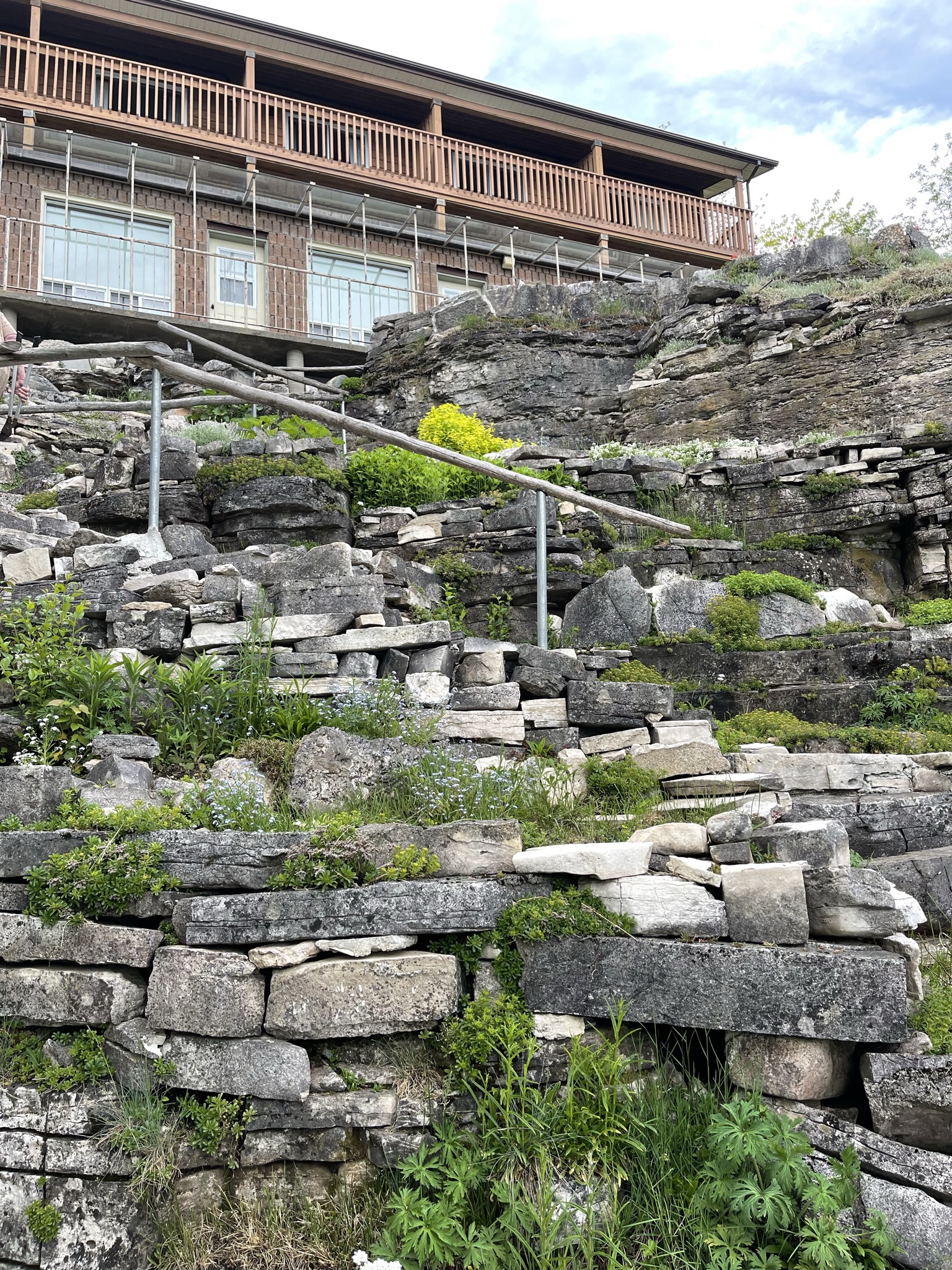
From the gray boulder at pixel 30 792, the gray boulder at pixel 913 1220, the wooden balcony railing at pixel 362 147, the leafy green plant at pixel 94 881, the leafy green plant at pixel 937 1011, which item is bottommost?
the gray boulder at pixel 913 1220

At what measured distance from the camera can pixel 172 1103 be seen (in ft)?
10.7

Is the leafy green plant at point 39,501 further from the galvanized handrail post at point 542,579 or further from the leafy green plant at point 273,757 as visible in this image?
the leafy green plant at point 273,757

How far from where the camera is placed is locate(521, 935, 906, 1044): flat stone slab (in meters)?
3.12

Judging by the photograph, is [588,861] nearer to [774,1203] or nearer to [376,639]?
[774,1203]

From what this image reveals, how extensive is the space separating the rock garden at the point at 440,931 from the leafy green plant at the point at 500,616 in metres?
0.44

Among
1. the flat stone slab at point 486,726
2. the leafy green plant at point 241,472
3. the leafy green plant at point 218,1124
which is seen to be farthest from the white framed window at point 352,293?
the leafy green plant at point 218,1124

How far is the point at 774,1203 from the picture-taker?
280cm

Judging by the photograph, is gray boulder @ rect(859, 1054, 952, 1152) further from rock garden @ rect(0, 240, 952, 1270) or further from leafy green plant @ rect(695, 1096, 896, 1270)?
leafy green plant @ rect(695, 1096, 896, 1270)

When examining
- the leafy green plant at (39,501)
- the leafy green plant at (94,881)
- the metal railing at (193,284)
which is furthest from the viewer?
the metal railing at (193,284)

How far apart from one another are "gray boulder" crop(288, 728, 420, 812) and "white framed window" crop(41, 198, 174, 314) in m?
13.4

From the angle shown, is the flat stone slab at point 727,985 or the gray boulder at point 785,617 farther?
the gray boulder at point 785,617

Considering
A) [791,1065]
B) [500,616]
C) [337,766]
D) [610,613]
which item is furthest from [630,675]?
[791,1065]

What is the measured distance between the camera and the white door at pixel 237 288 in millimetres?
16734

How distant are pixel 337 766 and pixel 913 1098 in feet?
8.16
